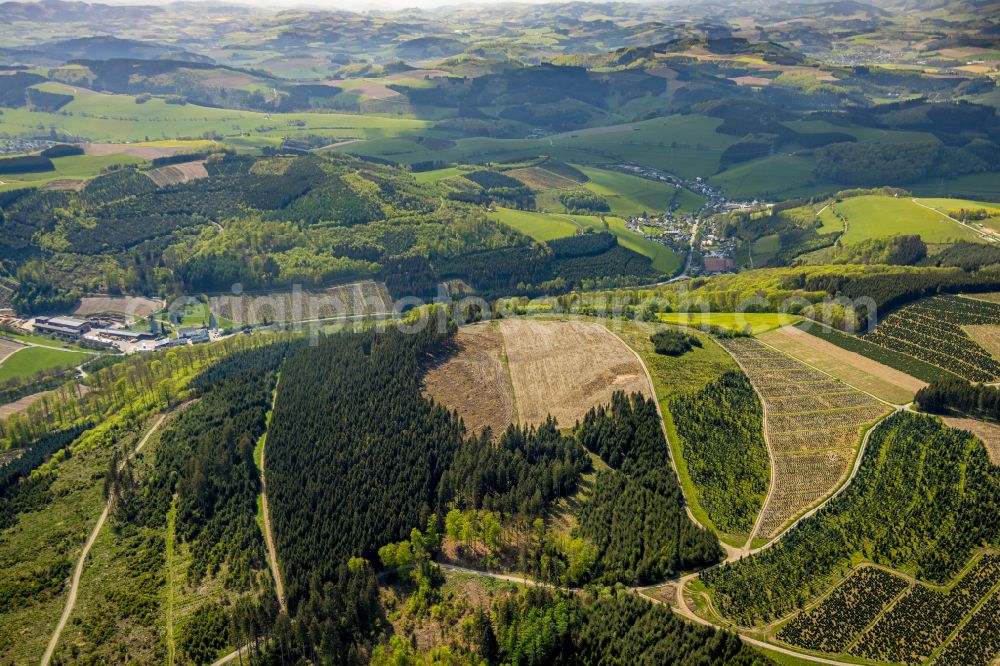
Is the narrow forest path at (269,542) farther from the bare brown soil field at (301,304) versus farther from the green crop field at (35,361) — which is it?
the green crop field at (35,361)

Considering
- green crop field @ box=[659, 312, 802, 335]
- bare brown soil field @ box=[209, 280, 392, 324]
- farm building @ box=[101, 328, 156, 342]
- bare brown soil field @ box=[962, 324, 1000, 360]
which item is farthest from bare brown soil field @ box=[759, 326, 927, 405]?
farm building @ box=[101, 328, 156, 342]

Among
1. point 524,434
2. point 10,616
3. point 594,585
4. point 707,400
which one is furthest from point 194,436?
point 707,400

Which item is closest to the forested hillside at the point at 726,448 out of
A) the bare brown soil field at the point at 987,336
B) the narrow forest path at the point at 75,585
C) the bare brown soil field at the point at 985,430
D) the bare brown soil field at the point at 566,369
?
the bare brown soil field at the point at 566,369

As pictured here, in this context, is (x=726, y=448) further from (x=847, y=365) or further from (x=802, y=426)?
(x=847, y=365)

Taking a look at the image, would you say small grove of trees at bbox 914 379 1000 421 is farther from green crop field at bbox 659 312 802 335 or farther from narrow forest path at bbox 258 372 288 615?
narrow forest path at bbox 258 372 288 615

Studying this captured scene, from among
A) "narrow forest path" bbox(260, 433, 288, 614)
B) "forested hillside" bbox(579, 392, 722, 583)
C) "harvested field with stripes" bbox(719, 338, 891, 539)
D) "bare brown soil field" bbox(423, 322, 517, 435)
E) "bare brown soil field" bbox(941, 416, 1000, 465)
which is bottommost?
"narrow forest path" bbox(260, 433, 288, 614)
